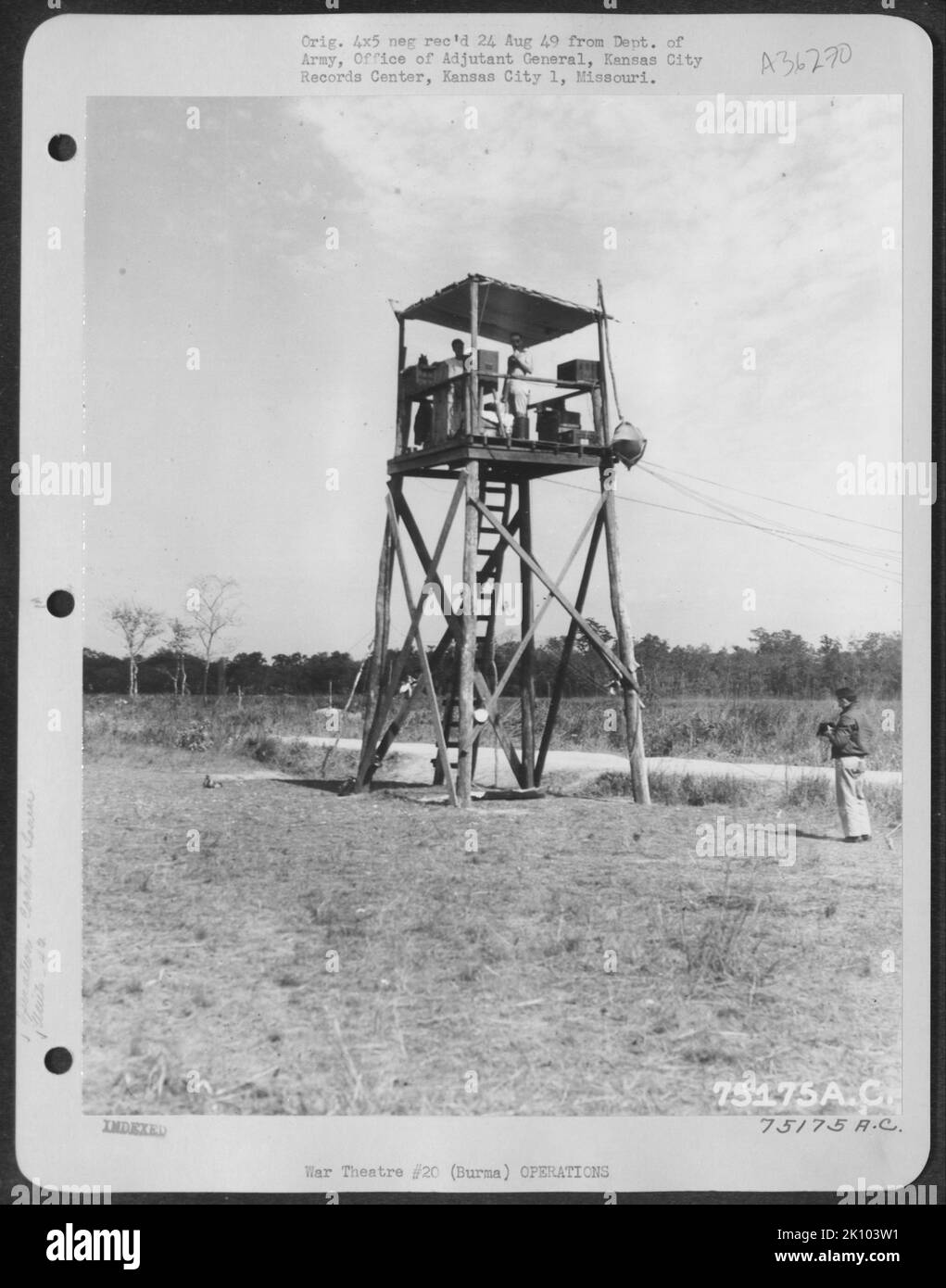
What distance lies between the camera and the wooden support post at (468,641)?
709 cm

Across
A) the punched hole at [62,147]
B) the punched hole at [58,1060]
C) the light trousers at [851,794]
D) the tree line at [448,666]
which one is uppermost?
the punched hole at [62,147]

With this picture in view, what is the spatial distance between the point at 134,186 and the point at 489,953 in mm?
4887

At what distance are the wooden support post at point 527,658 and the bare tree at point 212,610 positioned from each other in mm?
2609

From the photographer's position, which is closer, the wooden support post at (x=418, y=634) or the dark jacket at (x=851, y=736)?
the dark jacket at (x=851, y=736)

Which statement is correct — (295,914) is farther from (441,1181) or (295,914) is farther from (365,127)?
(365,127)

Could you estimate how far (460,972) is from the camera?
5.11 metres

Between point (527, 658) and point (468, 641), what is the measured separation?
1.74m
